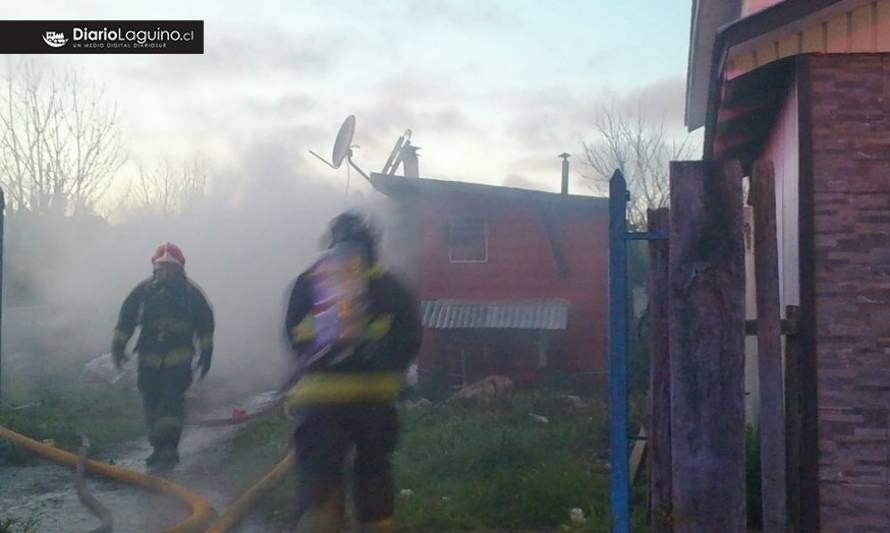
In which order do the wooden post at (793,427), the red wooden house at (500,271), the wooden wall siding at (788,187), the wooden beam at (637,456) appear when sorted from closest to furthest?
the wooden post at (793,427)
the wooden wall siding at (788,187)
the wooden beam at (637,456)
the red wooden house at (500,271)

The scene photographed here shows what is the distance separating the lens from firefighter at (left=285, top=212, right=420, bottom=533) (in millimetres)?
4602

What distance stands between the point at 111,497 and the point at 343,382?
3.12m

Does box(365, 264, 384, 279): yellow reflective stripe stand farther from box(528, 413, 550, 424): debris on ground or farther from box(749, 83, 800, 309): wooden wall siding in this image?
box(528, 413, 550, 424): debris on ground

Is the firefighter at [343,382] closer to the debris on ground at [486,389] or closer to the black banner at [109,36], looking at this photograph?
the black banner at [109,36]

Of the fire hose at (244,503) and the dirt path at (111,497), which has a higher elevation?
the fire hose at (244,503)

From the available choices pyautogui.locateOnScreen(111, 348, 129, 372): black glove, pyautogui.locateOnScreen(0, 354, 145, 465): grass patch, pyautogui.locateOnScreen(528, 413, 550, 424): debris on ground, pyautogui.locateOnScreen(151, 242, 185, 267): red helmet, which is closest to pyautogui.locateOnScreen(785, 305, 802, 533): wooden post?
pyautogui.locateOnScreen(151, 242, 185, 267): red helmet

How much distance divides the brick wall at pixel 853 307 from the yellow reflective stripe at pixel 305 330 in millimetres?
2489

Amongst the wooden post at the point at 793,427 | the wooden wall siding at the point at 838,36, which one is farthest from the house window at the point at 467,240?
the wooden post at the point at 793,427

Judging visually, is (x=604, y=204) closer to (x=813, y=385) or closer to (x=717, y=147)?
(x=717, y=147)

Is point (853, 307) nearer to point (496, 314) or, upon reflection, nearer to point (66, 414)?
point (66, 414)

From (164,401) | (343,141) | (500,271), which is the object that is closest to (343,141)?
(343,141)

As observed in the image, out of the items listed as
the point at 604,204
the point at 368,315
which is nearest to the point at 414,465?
the point at 368,315

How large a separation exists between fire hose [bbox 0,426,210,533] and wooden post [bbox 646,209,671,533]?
2634 millimetres

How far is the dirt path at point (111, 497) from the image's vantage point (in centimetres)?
609
